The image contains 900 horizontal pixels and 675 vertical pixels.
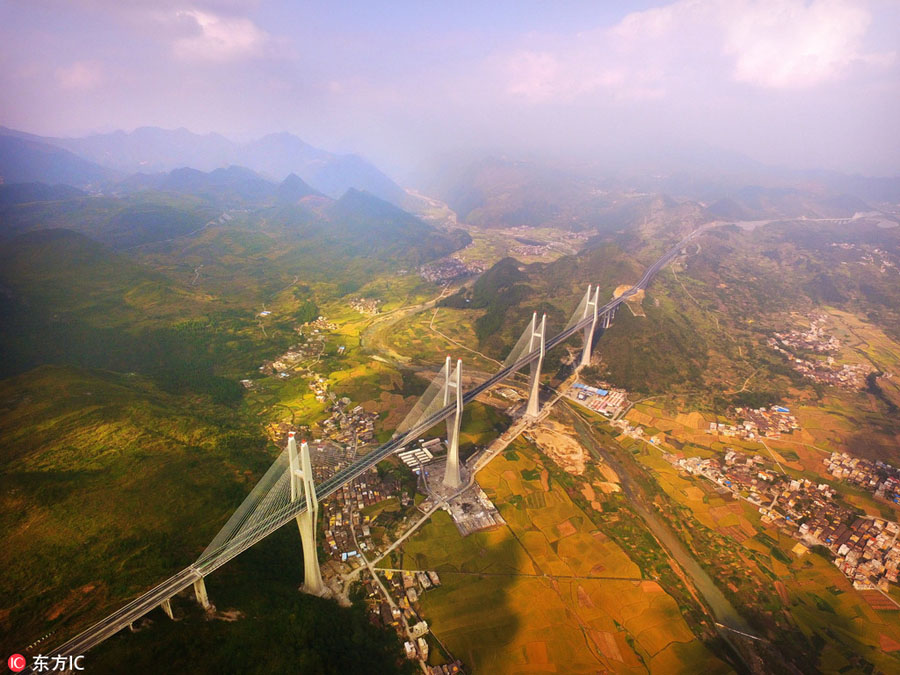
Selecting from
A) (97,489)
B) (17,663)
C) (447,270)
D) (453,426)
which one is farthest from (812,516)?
(447,270)

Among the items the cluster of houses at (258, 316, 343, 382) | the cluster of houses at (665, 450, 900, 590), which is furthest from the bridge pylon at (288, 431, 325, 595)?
the cluster of houses at (665, 450, 900, 590)

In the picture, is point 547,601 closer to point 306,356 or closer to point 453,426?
point 453,426

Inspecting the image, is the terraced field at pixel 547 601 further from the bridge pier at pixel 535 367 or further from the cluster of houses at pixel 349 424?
the cluster of houses at pixel 349 424

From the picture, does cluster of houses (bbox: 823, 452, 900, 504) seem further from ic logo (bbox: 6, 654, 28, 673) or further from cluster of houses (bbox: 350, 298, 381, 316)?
cluster of houses (bbox: 350, 298, 381, 316)

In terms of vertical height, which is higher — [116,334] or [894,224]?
[894,224]

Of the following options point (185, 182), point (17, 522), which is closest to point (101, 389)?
point (17, 522)

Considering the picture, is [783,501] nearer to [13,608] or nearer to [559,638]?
[559,638]
